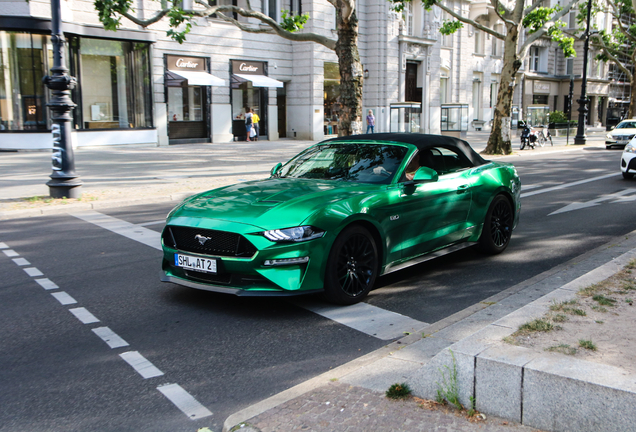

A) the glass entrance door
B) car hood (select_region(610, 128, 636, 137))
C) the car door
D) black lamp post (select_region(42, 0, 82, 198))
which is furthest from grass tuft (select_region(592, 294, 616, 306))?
car hood (select_region(610, 128, 636, 137))

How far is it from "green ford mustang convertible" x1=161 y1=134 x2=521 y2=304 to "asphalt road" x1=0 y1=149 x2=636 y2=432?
0.35 meters

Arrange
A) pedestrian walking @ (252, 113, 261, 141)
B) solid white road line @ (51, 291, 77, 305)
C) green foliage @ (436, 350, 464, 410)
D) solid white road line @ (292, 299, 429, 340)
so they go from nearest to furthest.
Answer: green foliage @ (436, 350, 464, 410) < solid white road line @ (292, 299, 429, 340) < solid white road line @ (51, 291, 77, 305) < pedestrian walking @ (252, 113, 261, 141)

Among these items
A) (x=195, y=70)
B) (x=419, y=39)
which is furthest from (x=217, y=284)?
(x=419, y=39)

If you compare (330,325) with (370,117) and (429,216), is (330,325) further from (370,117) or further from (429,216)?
(370,117)

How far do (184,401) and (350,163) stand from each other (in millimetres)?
3466

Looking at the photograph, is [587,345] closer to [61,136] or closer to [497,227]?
[497,227]

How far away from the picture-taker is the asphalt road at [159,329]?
3799mm

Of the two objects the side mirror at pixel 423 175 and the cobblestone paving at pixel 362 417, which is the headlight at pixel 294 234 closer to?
the side mirror at pixel 423 175

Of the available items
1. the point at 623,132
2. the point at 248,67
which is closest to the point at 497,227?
the point at 623,132

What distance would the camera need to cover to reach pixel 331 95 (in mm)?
37156

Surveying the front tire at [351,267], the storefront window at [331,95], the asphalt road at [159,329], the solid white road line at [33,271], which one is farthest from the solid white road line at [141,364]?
the storefront window at [331,95]

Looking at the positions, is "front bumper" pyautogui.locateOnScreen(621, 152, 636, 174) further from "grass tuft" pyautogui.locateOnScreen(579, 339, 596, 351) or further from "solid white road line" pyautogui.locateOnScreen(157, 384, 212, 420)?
"solid white road line" pyautogui.locateOnScreen(157, 384, 212, 420)

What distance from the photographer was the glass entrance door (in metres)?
29.1

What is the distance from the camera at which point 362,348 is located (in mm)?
4688
